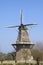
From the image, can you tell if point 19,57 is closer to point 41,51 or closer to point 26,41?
point 26,41

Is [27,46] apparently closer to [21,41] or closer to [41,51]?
[21,41]

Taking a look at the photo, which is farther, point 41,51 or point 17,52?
point 41,51

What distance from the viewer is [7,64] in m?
40.8

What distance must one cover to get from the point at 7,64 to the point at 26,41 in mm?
9811

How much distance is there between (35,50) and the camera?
217ft

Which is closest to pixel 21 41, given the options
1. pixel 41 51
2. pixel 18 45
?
pixel 18 45

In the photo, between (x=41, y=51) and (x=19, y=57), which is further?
(x=41, y=51)

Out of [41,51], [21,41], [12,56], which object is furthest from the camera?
[41,51]

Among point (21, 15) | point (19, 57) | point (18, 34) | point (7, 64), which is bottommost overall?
point (7, 64)

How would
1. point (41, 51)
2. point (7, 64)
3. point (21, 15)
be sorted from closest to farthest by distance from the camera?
point (7, 64)
point (21, 15)
point (41, 51)

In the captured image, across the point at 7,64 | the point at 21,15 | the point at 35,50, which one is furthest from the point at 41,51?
the point at 7,64

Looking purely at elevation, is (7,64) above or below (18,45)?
below

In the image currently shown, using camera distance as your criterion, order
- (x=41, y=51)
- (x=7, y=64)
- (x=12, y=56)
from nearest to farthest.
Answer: (x=7, y=64)
(x=12, y=56)
(x=41, y=51)

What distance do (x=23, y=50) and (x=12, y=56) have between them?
12.5 m
